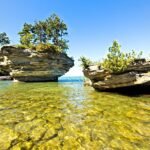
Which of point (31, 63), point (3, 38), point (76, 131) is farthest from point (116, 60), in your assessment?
point (3, 38)

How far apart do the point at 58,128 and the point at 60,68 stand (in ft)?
165

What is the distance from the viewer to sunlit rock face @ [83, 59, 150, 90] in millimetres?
20234

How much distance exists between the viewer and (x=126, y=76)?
67.5 feet

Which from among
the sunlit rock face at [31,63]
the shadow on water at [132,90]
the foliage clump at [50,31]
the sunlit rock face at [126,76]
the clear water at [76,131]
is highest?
the foliage clump at [50,31]

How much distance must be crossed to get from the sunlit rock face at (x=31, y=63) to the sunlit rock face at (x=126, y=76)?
32.0 m

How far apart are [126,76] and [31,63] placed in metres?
37.0

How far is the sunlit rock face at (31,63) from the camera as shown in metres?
50.7

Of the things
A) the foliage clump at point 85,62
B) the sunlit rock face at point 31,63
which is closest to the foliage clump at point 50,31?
the sunlit rock face at point 31,63

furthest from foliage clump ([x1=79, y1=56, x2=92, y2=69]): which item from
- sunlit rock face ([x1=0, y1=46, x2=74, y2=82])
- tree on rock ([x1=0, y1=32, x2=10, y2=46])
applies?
tree on rock ([x1=0, y1=32, x2=10, y2=46])

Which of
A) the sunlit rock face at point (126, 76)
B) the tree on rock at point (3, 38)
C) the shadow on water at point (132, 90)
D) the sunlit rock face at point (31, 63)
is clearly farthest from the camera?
the tree on rock at point (3, 38)

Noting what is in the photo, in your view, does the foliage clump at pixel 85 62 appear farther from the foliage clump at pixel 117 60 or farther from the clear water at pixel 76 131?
the clear water at pixel 76 131

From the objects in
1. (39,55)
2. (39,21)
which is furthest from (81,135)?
(39,21)

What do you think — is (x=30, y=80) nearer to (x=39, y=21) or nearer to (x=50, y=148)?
(x=39, y=21)

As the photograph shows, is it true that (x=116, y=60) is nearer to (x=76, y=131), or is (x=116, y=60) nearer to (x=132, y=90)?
(x=132, y=90)
